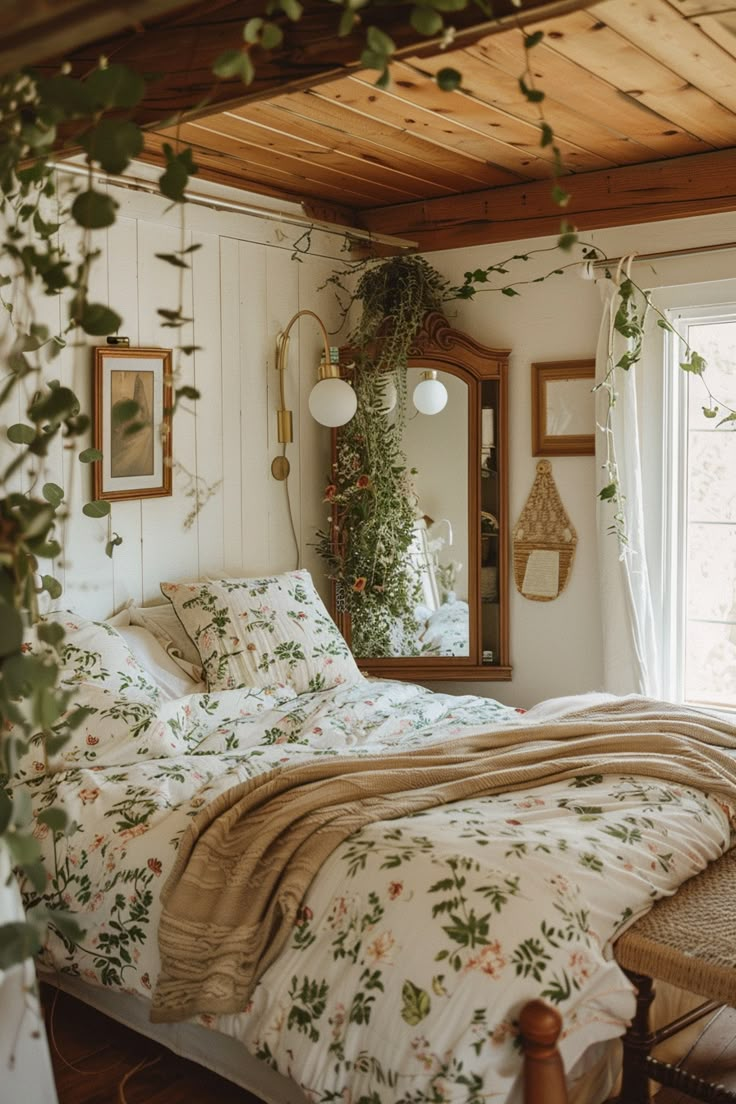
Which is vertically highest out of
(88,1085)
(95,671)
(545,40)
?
(545,40)

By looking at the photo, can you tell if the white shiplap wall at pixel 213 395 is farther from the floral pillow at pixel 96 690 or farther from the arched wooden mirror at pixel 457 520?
the arched wooden mirror at pixel 457 520

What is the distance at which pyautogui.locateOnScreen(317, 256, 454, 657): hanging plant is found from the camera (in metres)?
4.53

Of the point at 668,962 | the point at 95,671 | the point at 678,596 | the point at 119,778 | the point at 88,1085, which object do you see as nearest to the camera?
the point at 668,962

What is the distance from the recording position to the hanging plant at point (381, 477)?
4527 mm

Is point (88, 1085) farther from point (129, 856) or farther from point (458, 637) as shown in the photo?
point (458, 637)

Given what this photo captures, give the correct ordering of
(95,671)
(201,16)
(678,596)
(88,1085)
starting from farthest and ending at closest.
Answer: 1. (678,596)
2. (95,671)
3. (88,1085)
4. (201,16)

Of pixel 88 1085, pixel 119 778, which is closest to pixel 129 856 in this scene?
pixel 119 778

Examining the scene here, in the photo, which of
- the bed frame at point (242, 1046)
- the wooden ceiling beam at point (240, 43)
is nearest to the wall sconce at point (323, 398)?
the wooden ceiling beam at point (240, 43)

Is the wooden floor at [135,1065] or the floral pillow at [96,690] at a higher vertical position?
the floral pillow at [96,690]

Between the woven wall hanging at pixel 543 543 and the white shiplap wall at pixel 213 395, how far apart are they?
0.89 metres

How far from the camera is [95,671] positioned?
3.24 meters

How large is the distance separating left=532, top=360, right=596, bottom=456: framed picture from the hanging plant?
54 centimetres

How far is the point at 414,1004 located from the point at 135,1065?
1.02m

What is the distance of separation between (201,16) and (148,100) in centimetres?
17
